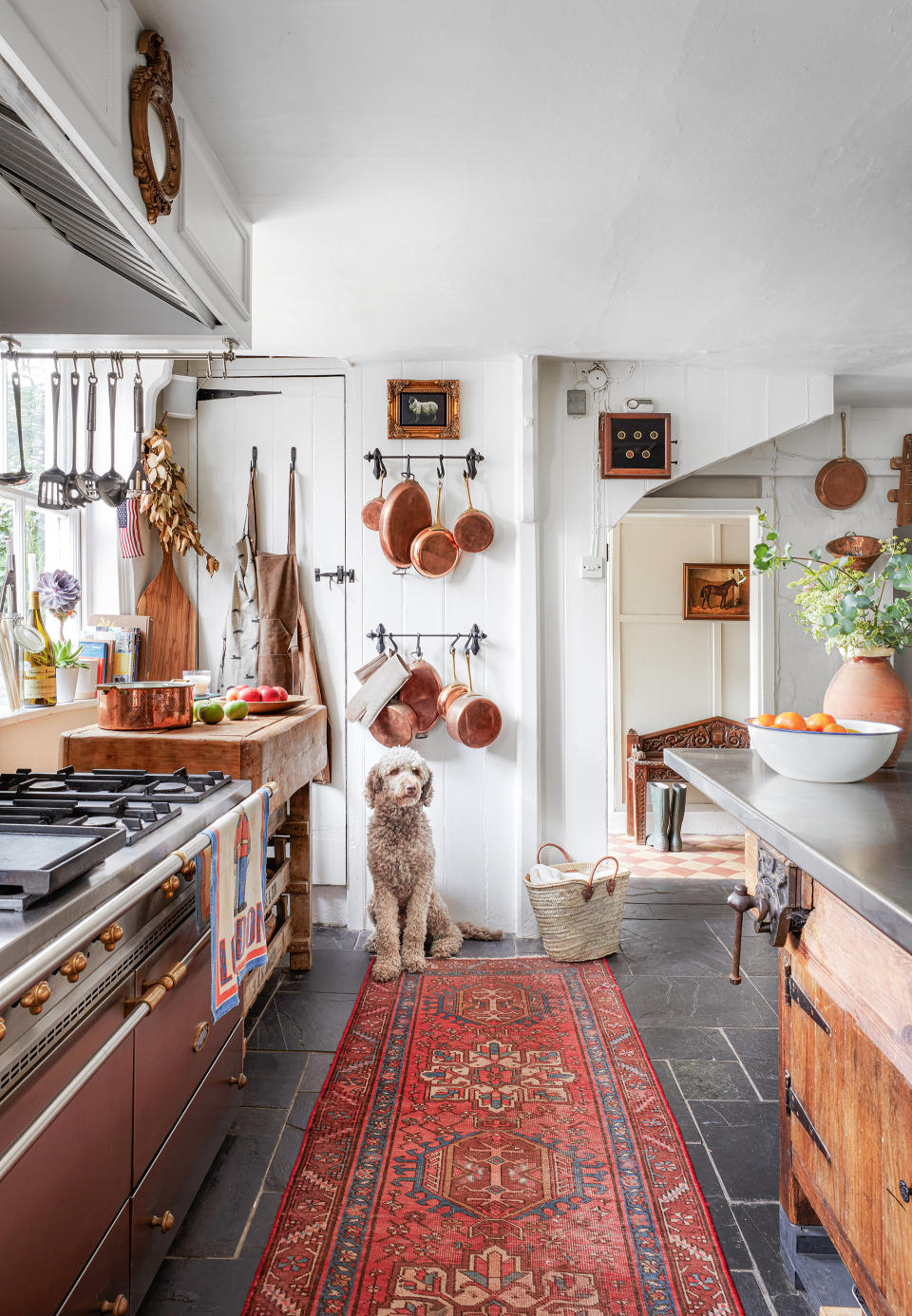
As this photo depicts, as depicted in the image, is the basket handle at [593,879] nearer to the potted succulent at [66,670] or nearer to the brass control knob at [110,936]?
the potted succulent at [66,670]

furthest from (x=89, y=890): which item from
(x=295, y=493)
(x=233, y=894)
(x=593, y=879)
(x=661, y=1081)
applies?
(x=295, y=493)

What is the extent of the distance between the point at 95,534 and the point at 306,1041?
7.00ft

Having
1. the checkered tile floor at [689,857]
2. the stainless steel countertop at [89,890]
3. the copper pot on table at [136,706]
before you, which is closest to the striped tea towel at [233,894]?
the stainless steel countertop at [89,890]

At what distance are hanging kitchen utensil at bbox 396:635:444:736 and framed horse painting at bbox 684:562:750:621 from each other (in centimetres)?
310

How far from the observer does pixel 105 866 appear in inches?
54.9

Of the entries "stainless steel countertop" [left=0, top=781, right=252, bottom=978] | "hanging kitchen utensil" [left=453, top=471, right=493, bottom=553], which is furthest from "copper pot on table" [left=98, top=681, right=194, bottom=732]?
"hanging kitchen utensil" [left=453, top=471, right=493, bottom=553]

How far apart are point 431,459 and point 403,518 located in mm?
324

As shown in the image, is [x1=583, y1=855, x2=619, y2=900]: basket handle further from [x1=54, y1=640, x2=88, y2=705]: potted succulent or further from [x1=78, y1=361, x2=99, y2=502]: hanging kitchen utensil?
[x1=78, y1=361, x2=99, y2=502]: hanging kitchen utensil

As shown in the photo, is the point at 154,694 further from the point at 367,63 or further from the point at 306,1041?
the point at 367,63

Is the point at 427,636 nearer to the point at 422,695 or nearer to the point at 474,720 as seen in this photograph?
the point at 422,695

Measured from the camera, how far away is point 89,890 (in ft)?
4.18

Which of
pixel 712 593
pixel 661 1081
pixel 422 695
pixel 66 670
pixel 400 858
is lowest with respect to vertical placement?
pixel 661 1081

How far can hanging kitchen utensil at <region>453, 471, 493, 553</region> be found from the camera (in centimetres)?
357

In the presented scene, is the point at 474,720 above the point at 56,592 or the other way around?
the other way around
